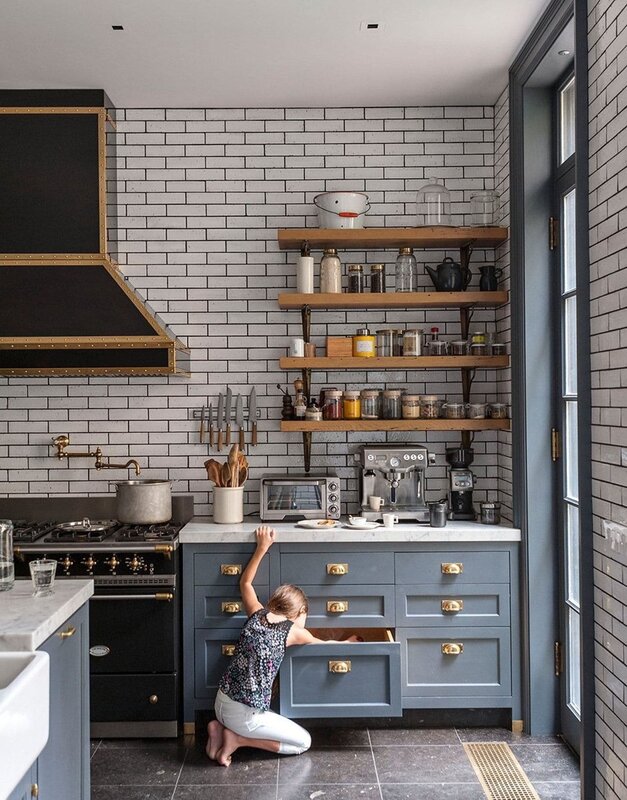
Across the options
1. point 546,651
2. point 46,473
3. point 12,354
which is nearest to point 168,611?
point 46,473

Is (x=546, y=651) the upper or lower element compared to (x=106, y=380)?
lower

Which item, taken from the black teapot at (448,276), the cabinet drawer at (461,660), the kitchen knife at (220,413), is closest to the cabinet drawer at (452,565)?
the cabinet drawer at (461,660)

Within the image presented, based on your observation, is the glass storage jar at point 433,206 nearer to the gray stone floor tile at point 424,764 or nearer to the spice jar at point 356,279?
the spice jar at point 356,279

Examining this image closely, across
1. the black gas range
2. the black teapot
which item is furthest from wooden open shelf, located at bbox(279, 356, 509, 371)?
the black gas range

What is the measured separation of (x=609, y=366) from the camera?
2.54 metres

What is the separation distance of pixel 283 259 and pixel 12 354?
1.51 metres

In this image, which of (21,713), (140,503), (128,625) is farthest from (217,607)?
(21,713)

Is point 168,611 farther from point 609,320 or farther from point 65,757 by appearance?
point 609,320

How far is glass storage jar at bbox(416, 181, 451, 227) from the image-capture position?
13.4 ft

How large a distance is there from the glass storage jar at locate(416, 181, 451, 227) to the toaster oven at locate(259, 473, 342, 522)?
146 centimetres

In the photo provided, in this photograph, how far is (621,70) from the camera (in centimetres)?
242

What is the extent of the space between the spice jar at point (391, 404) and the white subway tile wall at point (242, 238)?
0.75 feet

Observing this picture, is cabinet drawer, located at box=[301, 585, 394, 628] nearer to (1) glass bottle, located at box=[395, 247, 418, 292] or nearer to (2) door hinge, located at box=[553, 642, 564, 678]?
(2) door hinge, located at box=[553, 642, 564, 678]

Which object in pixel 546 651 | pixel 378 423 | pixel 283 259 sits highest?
pixel 283 259
